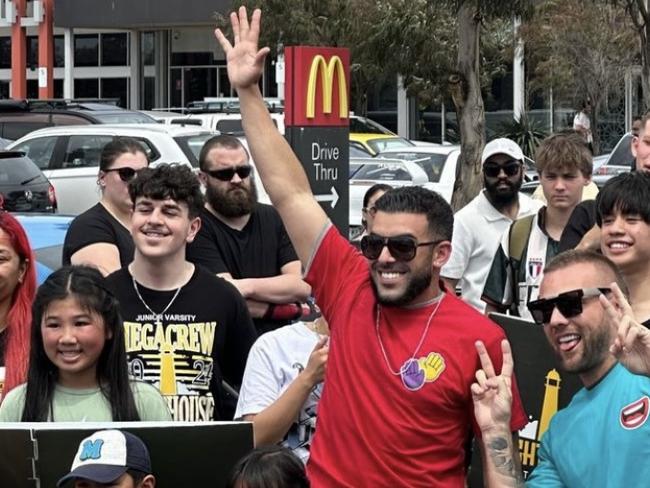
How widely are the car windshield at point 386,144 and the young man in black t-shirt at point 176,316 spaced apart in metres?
18.5

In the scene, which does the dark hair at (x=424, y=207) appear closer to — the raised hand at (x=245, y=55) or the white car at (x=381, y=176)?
the raised hand at (x=245, y=55)

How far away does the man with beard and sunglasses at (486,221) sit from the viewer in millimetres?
7277

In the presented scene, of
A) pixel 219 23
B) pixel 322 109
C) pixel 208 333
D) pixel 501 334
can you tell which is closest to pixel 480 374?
pixel 501 334

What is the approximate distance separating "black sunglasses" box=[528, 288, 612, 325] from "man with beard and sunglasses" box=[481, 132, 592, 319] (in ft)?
8.29

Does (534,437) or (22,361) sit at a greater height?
(22,361)

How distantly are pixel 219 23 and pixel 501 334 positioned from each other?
38098 mm

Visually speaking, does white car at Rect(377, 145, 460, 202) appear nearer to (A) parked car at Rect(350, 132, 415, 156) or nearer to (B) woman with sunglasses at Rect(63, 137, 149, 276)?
(A) parked car at Rect(350, 132, 415, 156)

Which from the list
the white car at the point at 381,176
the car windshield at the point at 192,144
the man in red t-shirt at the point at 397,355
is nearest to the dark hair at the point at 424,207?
the man in red t-shirt at the point at 397,355

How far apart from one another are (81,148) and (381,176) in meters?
4.36

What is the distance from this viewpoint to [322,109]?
351 inches

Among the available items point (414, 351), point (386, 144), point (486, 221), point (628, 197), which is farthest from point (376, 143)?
point (414, 351)

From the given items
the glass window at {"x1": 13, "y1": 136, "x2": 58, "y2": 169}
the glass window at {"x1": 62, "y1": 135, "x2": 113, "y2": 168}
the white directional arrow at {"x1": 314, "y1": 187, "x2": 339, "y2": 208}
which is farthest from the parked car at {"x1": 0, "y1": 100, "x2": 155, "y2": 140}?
the white directional arrow at {"x1": 314, "y1": 187, "x2": 339, "y2": 208}

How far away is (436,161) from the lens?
20188 millimetres

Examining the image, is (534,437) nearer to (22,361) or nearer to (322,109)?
(22,361)
